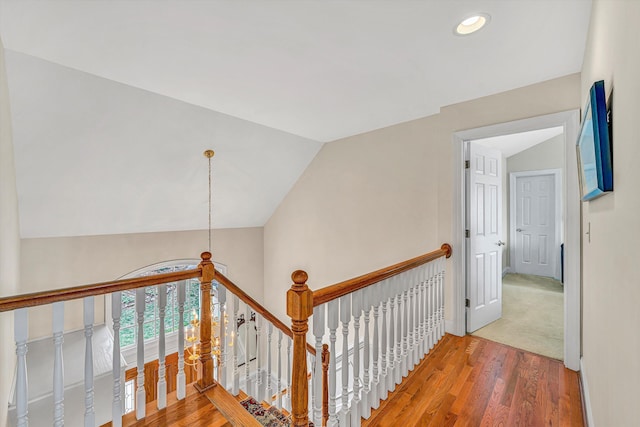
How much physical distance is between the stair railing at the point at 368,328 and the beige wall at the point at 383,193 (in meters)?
0.60

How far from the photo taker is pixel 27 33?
1.77 meters

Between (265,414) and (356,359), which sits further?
(265,414)

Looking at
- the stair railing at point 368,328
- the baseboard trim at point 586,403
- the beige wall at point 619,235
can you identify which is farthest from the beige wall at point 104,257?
the beige wall at point 619,235

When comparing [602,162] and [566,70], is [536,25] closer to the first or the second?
[566,70]

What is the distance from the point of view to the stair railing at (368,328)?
51.1 inches

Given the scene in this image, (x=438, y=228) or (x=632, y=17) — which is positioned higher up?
(x=632, y=17)

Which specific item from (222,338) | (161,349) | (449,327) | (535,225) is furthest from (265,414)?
(535,225)

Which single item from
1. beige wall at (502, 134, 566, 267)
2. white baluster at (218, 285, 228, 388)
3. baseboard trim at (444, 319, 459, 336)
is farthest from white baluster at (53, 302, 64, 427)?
beige wall at (502, 134, 566, 267)

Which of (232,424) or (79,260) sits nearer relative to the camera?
(232,424)

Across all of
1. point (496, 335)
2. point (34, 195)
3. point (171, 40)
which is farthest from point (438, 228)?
point (34, 195)

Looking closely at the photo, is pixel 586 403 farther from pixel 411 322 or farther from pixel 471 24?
pixel 471 24

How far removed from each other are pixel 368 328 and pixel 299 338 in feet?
1.55

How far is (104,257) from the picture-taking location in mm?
4137

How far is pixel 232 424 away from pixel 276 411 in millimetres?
877
